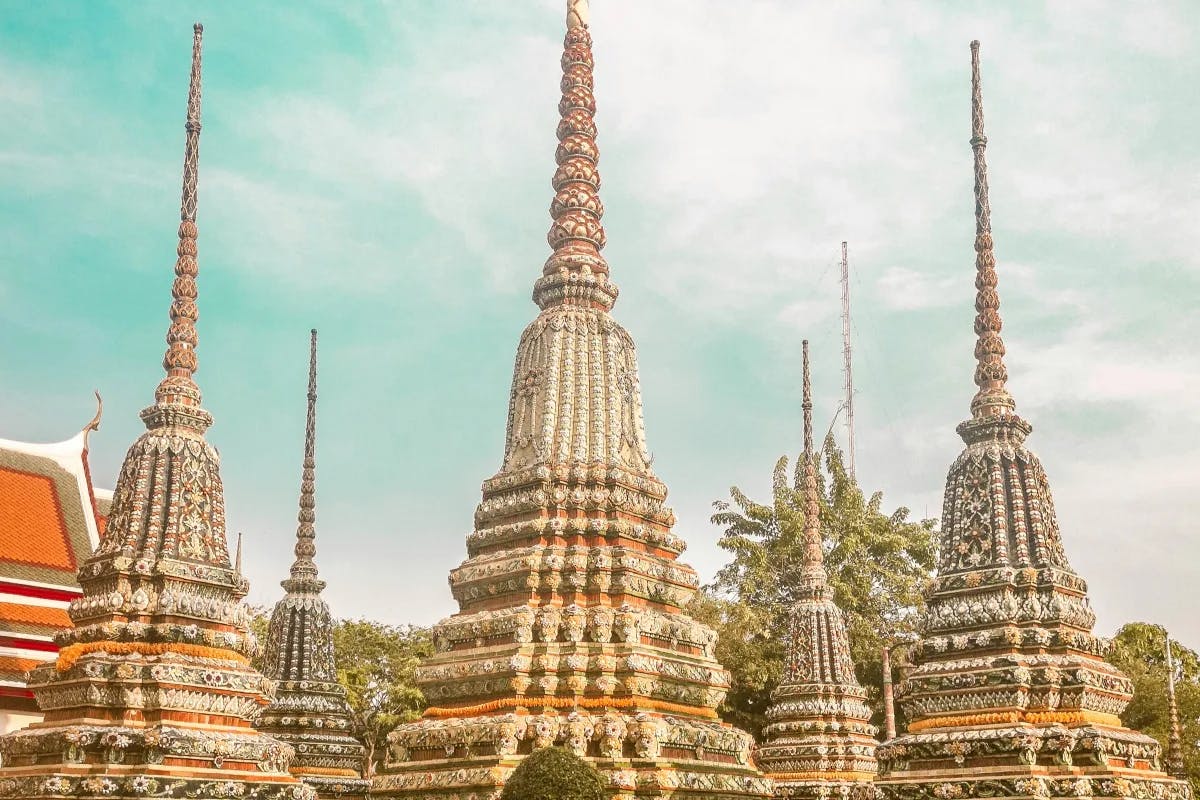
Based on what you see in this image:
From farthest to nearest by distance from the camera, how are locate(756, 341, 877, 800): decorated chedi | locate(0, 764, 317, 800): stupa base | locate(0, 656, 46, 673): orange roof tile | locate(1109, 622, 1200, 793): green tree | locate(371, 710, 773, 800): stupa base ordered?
locate(1109, 622, 1200, 793): green tree
locate(756, 341, 877, 800): decorated chedi
locate(0, 656, 46, 673): orange roof tile
locate(371, 710, 773, 800): stupa base
locate(0, 764, 317, 800): stupa base

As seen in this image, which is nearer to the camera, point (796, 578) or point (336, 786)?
point (336, 786)

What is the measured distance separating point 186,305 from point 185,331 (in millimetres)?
357

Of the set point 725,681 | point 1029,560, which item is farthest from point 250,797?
point 1029,560

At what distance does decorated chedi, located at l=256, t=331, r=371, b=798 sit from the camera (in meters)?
23.7

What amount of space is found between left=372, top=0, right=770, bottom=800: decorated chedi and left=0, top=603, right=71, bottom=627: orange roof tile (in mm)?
7025

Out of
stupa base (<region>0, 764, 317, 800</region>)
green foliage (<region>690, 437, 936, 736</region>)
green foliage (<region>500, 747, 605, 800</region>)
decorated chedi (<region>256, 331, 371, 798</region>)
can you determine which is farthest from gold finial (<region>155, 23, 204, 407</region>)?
green foliage (<region>690, 437, 936, 736</region>)

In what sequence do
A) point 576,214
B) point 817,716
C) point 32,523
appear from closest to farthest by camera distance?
point 576,214
point 32,523
point 817,716

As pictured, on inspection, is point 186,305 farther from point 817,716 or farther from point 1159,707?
point 1159,707

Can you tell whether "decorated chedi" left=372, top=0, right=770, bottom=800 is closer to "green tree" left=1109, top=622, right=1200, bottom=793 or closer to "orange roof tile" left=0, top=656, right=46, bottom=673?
"orange roof tile" left=0, top=656, right=46, bottom=673

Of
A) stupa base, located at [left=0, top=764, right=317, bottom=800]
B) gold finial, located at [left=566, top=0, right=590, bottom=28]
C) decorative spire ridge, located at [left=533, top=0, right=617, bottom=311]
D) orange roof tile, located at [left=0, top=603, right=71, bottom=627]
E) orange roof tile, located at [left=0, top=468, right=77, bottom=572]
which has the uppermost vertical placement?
gold finial, located at [left=566, top=0, right=590, bottom=28]

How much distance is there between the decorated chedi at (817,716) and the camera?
24156 millimetres

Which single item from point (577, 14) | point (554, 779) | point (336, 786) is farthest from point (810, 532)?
point (554, 779)

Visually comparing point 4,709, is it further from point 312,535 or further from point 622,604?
point 622,604

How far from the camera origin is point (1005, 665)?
14.9 metres
